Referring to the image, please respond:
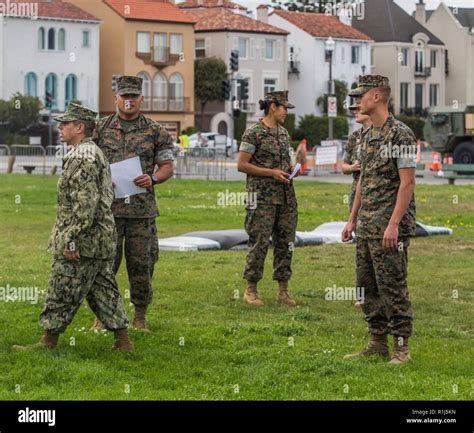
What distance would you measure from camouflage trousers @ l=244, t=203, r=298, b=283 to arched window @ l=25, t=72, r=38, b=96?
70.6 metres

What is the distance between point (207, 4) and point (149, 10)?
12.3m

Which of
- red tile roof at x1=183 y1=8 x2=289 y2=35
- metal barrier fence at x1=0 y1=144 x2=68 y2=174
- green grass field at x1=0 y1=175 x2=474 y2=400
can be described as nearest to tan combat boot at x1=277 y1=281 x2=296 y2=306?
green grass field at x1=0 y1=175 x2=474 y2=400

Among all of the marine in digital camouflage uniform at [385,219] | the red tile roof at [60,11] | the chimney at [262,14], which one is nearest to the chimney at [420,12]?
the chimney at [262,14]

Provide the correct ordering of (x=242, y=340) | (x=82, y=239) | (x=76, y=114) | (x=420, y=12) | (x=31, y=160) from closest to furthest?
1. (x=82, y=239)
2. (x=76, y=114)
3. (x=242, y=340)
4. (x=31, y=160)
5. (x=420, y=12)

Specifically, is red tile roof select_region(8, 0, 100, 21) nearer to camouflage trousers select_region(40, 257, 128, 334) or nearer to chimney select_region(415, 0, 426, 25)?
chimney select_region(415, 0, 426, 25)

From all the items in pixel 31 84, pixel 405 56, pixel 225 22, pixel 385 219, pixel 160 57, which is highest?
pixel 225 22

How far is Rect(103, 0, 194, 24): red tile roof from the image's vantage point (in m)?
88.9

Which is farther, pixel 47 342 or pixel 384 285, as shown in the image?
pixel 47 342

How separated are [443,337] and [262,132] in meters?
3.18

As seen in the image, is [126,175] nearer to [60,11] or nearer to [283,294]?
[283,294]

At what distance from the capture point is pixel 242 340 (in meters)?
11.4

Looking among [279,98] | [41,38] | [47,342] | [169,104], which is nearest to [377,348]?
[47,342]

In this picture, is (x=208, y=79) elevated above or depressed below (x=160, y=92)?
above

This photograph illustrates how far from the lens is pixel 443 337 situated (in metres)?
11.9
